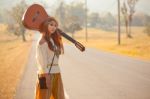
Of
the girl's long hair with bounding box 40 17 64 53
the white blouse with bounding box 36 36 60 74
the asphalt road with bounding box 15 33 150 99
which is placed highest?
the girl's long hair with bounding box 40 17 64 53

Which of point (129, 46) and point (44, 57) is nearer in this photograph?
point (44, 57)

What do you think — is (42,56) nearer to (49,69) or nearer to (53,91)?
(49,69)

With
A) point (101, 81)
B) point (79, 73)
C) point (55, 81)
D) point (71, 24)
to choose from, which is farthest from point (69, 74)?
point (71, 24)

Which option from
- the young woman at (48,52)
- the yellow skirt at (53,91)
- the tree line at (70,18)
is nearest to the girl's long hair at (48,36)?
the young woman at (48,52)

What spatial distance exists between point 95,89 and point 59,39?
528cm

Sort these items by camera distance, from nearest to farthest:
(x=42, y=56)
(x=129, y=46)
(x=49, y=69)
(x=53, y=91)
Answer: (x=42, y=56), (x=49, y=69), (x=53, y=91), (x=129, y=46)

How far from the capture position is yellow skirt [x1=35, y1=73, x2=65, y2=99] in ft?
22.8

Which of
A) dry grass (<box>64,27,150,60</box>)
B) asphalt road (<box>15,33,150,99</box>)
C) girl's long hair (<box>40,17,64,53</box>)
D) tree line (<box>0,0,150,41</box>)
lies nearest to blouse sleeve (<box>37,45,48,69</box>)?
girl's long hair (<box>40,17,64,53</box>)

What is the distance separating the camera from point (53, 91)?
282 inches

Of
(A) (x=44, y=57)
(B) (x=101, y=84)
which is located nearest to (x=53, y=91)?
(A) (x=44, y=57)

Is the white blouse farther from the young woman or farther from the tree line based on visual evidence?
the tree line

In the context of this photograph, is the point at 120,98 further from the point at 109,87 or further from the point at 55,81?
the point at 55,81

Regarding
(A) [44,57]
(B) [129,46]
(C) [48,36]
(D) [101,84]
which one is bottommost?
(B) [129,46]

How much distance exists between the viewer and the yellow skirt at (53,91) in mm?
6953
